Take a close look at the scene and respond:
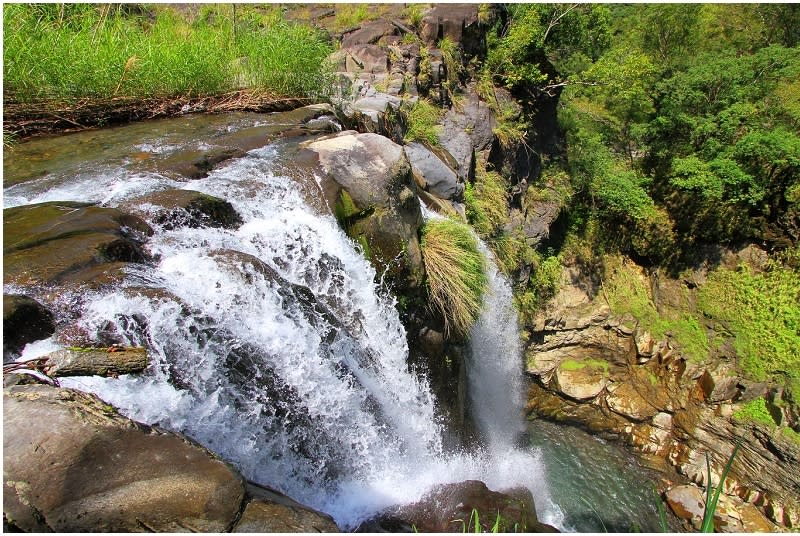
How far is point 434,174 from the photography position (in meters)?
6.54

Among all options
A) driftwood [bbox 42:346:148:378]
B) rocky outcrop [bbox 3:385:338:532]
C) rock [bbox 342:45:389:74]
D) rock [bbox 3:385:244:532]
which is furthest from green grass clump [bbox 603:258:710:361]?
driftwood [bbox 42:346:148:378]

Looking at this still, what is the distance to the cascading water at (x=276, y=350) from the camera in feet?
8.95

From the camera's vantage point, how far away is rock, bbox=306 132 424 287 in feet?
14.9

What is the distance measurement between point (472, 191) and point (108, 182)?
16.8ft

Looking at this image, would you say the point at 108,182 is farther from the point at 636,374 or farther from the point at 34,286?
the point at 636,374

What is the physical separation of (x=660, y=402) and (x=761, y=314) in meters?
2.87

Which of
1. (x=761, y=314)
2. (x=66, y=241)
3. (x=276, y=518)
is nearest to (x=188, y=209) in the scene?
(x=66, y=241)

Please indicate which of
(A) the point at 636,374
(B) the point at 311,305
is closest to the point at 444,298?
(B) the point at 311,305

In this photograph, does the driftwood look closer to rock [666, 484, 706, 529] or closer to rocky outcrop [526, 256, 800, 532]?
rocky outcrop [526, 256, 800, 532]

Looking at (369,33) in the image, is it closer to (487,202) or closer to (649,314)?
(487,202)

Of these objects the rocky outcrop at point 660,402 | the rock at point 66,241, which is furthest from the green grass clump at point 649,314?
the rock at point 66,241

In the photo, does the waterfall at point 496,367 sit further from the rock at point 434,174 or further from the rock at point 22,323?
the rock at point 22,323

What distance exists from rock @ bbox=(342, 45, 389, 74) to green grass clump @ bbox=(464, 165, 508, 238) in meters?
2.60

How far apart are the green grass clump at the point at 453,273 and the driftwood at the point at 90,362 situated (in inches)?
123
